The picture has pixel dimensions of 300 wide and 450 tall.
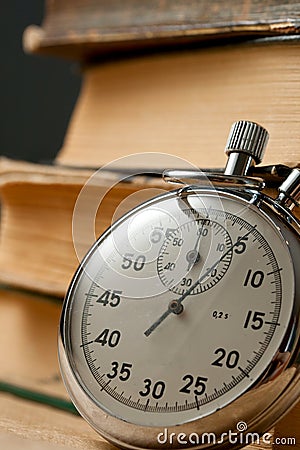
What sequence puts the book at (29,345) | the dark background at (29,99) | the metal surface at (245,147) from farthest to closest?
the dark background at (29,99), the book at (29,345), the metal surface at (245,147)

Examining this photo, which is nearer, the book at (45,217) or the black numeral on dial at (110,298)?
the black numeral on dial at (110,298)

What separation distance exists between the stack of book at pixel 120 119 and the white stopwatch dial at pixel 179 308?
0.10 meters

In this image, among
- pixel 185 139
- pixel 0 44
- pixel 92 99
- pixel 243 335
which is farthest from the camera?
pixel 0 44

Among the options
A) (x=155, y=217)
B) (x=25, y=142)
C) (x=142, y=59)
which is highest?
(x=142, y=59)

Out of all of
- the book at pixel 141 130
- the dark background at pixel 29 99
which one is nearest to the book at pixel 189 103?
the book at pixel 141 130

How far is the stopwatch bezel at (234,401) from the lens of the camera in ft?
1.97

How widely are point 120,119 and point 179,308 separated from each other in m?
0.46

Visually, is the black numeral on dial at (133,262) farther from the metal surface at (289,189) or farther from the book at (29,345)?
the book at (29,345)

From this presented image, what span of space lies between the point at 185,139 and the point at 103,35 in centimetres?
20

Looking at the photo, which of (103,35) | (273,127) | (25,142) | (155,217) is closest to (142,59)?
(103,35)

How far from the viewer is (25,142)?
1646 mm

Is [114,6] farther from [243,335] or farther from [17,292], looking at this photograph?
[243,335]

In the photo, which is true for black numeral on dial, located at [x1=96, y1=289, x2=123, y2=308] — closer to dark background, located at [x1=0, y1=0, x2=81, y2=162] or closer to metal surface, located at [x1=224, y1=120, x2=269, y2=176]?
metal surface, located at [x1=224, y1=120, x2=269, y2=176]

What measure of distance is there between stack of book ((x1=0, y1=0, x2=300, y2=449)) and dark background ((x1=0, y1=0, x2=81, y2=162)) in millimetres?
481
